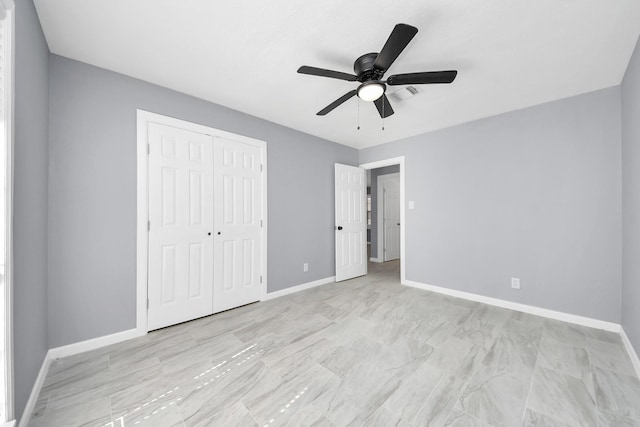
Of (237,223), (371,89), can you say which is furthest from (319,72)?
(237,223)

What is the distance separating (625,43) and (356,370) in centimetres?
328

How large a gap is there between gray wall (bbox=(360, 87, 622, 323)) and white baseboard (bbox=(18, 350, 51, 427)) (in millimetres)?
4139

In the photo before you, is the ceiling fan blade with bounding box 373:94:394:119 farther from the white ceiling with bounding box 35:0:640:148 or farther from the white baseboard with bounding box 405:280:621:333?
the white baseboard with bounding box 405:280:621:333

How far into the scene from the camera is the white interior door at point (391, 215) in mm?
6215

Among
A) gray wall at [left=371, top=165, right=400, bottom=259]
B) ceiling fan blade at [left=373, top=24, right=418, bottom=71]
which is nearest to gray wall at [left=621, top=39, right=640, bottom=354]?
ceiling fan blade at [left=373, top=24, right=418, bottom=71]

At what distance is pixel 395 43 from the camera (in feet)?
4.83

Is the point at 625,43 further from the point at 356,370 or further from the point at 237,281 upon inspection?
the point at 237,281

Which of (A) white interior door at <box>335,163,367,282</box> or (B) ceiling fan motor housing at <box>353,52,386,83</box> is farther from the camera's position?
(A) white interior door at <box>335,163,367,282</box>


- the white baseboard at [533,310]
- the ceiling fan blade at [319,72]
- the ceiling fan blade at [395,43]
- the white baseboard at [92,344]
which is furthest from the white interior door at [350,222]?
the white baseboard at [92,344]

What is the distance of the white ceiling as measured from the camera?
1558 millimetres

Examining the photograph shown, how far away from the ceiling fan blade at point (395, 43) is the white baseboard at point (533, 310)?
319 centimetres

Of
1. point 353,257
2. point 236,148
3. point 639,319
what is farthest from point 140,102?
point 639,319

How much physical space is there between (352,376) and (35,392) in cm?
209

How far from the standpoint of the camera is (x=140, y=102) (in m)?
2.38
